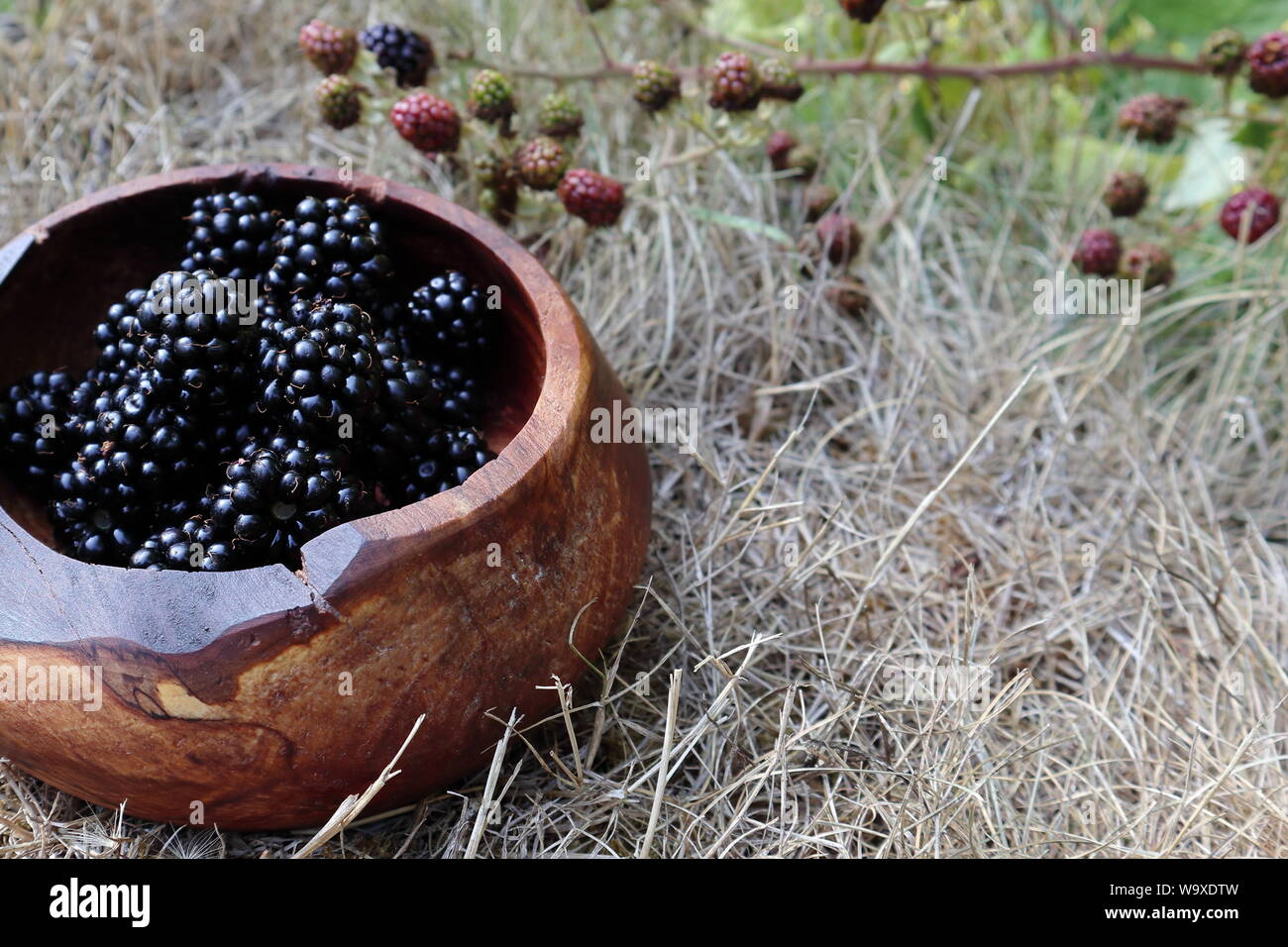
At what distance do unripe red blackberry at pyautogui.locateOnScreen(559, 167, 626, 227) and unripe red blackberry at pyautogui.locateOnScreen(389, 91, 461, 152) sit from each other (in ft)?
0.62

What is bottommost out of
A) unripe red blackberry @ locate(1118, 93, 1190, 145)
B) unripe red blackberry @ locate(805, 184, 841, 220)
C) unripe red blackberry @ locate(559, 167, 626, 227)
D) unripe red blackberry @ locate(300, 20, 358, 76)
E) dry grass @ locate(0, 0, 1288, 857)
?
dry grass @ locate(0, 0, 1288, 857)

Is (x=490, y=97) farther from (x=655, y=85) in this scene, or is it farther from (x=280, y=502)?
(x=280, y=502)

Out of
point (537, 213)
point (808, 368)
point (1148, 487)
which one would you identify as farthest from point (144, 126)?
point (1148, 487)

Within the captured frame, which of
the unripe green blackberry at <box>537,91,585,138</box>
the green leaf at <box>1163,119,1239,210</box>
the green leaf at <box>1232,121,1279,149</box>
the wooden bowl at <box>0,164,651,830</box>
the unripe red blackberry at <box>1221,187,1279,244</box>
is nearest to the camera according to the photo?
the wooden bowl at <box>0,164,651,830</box>

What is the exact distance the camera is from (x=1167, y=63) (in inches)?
80.0

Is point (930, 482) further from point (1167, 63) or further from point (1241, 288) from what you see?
point (1167, 63)

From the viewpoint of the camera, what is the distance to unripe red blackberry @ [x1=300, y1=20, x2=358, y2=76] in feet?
5.57

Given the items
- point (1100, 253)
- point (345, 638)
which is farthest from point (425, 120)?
point (1100, 253)

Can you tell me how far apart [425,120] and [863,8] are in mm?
709

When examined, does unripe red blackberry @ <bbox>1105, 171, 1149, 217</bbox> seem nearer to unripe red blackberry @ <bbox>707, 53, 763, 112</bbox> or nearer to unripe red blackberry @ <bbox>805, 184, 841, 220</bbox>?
unripe red blackberry @ <bbox>805, 184, 841, 220</bbox>

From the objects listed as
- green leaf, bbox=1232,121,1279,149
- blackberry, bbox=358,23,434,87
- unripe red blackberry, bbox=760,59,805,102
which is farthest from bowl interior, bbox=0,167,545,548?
green leaf, bbox=1232,121,1279,149

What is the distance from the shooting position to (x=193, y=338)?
1250 millimetres

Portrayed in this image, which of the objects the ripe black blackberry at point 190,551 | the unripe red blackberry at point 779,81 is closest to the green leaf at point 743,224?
the unripe red blackberry at point 779,81
